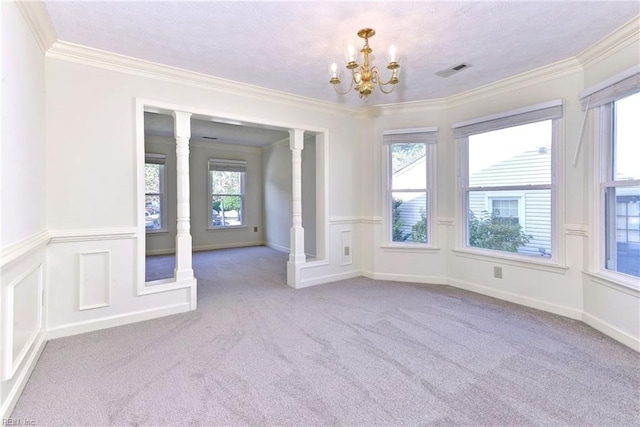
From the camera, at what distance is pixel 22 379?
6.24 ft

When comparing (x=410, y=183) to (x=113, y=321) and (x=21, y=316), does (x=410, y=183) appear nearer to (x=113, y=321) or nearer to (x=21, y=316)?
(x=113, y=321)

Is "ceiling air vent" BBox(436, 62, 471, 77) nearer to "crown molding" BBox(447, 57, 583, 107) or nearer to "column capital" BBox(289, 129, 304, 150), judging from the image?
"crown molding" BBox(447, 57, 583, 107)

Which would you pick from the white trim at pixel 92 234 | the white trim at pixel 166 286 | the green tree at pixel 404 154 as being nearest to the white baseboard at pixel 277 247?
the green tree at pixel 404 154

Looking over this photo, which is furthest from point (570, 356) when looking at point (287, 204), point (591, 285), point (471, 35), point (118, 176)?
point (287, 204)

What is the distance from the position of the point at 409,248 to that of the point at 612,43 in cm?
286

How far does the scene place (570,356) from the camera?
230cm

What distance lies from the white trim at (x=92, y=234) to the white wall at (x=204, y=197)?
13.7 ft

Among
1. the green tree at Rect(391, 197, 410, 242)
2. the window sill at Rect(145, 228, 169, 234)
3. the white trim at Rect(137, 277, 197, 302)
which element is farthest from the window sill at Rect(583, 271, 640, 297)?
the window sill at Rect(145, 228, 169, 234)

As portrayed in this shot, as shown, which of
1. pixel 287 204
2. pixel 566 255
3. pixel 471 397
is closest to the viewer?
Result: pixel 471 397

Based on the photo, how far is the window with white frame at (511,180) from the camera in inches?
128

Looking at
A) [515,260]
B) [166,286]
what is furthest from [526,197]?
[166,286]

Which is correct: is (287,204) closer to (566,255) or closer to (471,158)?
(471,158)

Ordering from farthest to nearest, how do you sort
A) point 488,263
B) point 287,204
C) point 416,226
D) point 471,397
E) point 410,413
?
point 287,204 < point 416,226 < point 488,263 < point 471,397 < point 410,413

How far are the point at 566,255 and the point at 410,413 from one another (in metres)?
2.49
